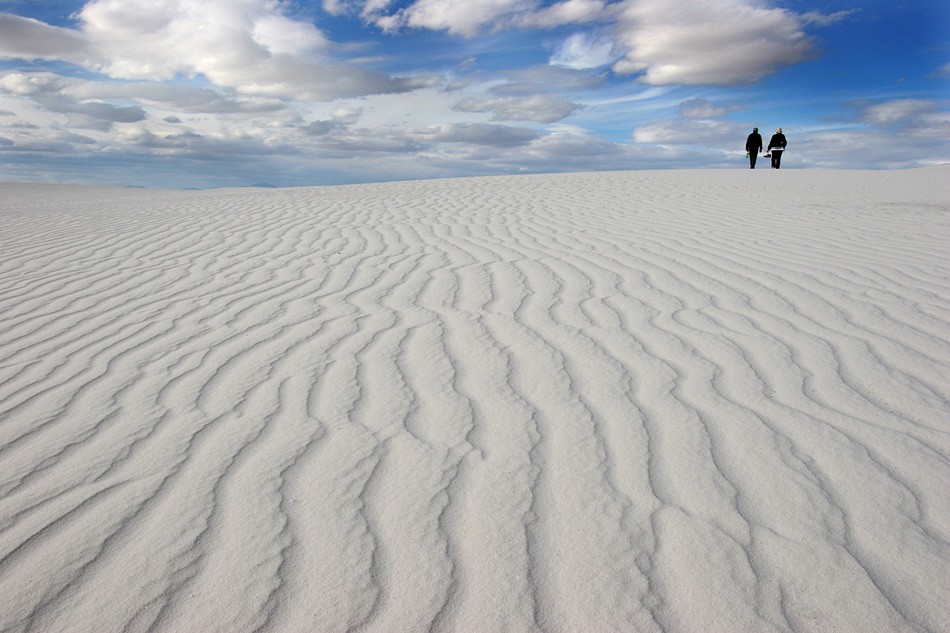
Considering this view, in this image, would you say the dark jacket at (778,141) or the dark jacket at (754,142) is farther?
the dark jacket at (754,142)

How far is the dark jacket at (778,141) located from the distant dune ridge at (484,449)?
1442cm

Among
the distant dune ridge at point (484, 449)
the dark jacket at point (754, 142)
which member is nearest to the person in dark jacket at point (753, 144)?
the dark jacket at point (754, 142)

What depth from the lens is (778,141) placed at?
18250 mm

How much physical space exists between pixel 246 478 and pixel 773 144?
19.4 meters

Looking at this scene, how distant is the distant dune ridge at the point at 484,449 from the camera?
1711 mm

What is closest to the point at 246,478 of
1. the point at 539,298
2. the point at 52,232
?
the point at 539,298

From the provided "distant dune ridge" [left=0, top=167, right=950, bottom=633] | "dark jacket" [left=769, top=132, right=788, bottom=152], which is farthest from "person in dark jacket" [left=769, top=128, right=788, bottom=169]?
"distant dune ridge" [left=0, top=167, right=950, bottom=633]

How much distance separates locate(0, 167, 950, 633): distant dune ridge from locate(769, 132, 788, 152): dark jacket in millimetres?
14422

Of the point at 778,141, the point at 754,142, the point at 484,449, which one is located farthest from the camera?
the point at 754,142

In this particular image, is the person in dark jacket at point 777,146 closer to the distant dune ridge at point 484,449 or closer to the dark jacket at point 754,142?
the dark jacket at point 754,142

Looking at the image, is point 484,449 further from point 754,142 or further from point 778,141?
point 754,142

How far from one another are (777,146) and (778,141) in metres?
0.14

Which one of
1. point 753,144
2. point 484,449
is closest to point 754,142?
point 753,144

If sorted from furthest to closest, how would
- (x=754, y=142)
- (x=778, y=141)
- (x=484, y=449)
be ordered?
1. (x=754, y=142)
2. (x=778, y=141)
3. (x=484, y=449)
